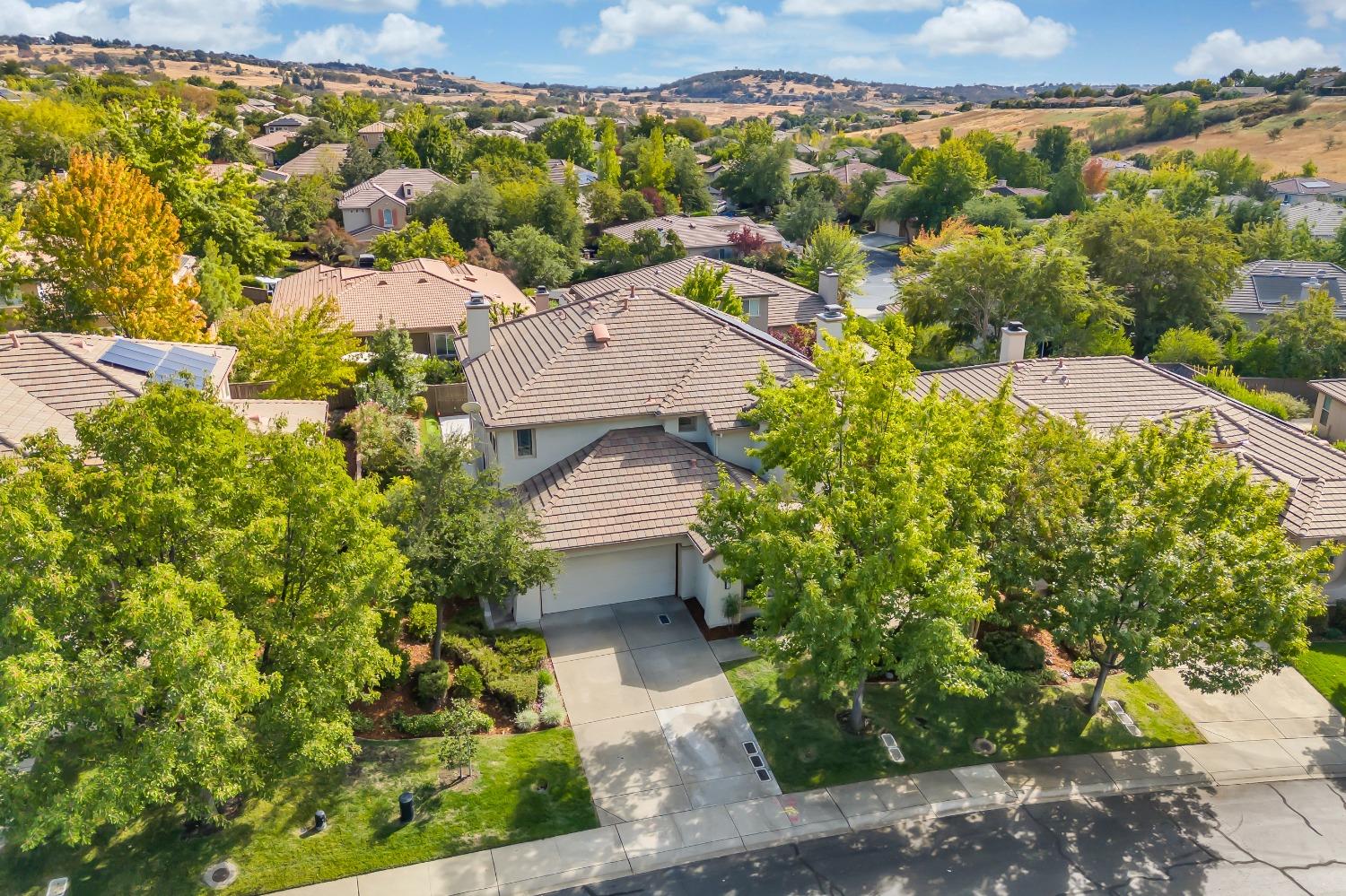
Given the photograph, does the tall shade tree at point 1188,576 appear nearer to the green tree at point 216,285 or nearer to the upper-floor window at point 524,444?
the upper-floor window at point 524,444

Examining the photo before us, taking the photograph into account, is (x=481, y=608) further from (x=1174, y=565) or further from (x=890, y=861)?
(x=1174, y=565)

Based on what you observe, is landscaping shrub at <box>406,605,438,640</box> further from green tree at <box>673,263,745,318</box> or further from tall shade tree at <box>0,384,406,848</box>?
green tree at <box>673,263,745,318</box>

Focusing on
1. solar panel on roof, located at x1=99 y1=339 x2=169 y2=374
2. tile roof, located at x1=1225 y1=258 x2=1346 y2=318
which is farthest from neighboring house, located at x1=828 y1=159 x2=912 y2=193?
solar panel on roof, located at x1=99 y1=339 x2=169 y2=374

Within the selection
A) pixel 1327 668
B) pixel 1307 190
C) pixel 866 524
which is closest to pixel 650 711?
pixel 866 524

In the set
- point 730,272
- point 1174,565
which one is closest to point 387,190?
point 730,272

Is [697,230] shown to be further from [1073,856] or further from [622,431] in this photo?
[1073,856]

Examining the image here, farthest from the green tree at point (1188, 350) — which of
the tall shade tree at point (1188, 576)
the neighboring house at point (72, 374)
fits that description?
the neighboring house at point (72, 374)
